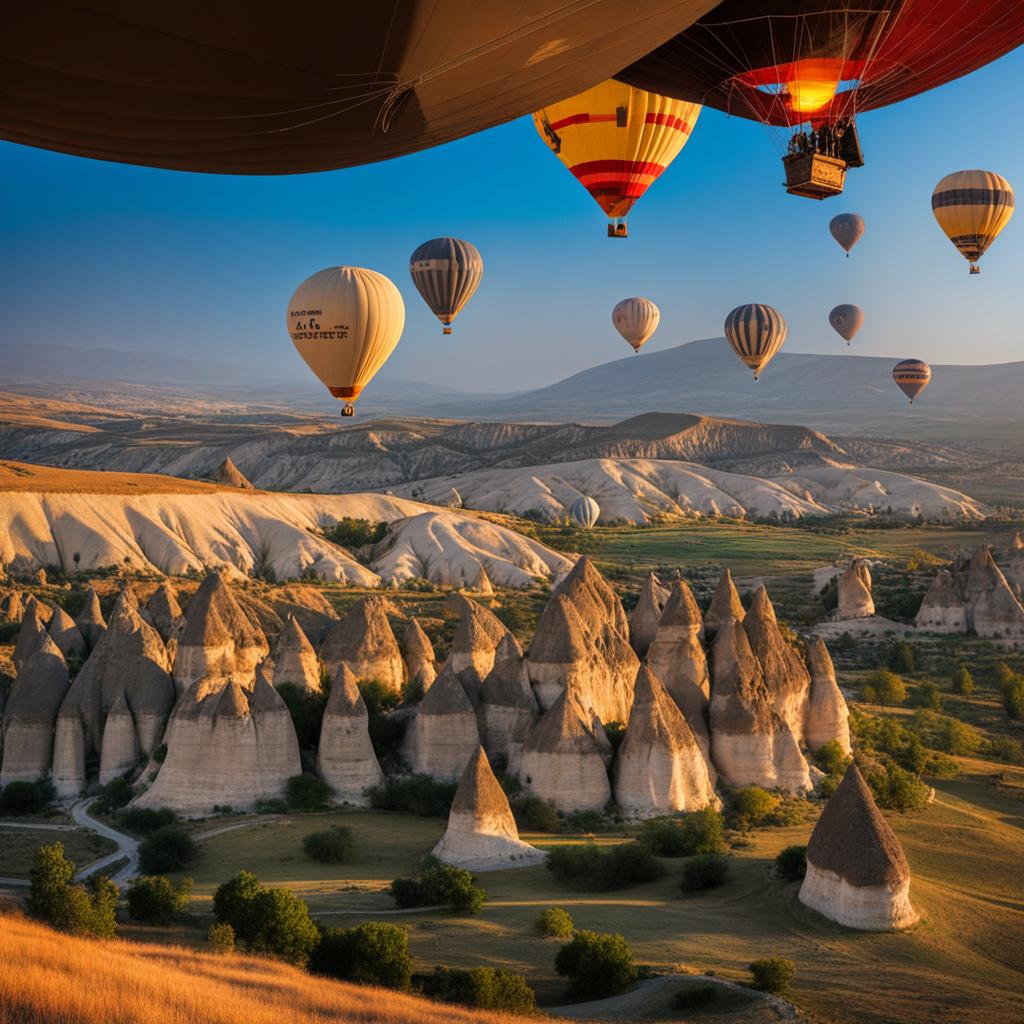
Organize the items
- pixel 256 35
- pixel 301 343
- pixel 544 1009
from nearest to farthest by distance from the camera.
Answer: pixel 256 35 < pixel 544 1009 < pixel 301 343

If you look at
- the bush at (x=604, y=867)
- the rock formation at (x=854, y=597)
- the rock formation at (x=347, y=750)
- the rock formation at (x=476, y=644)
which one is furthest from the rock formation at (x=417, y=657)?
the rock formation at (x=854, y=597)

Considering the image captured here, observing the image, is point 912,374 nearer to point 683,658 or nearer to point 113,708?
point 683,658

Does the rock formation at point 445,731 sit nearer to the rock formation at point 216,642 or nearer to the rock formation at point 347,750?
the rock formation at point 347,750

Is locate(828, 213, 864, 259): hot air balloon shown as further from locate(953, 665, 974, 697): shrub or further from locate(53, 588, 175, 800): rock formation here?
locate(53, 588, 175, 800): rock formation

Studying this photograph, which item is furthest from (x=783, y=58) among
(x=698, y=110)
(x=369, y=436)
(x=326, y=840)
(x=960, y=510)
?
(x=369, y=436)

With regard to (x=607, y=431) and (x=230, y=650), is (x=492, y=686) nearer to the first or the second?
(x=230, y=650)

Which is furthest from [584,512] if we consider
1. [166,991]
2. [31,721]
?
[166,991]
